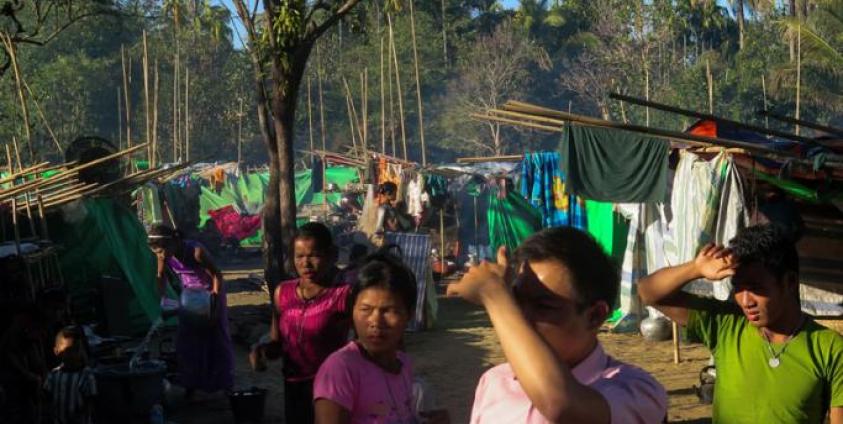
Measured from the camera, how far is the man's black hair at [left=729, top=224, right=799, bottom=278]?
11.3 ft

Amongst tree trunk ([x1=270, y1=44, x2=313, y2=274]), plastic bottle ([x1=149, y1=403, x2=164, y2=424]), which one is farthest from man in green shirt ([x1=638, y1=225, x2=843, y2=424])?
tree trunk ([x1=270, y1=44, x2=313, y2=274])

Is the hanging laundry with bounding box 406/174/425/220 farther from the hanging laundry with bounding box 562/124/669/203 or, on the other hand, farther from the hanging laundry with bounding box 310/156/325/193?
the hanging laundry with bounding box 310/156/325/193

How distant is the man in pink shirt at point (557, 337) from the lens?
2314mm

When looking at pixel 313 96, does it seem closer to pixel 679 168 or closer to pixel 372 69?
pixel 372 69

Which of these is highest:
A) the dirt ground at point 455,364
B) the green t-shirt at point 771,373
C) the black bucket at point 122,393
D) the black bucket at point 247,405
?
the green t-shirt at point 771,373

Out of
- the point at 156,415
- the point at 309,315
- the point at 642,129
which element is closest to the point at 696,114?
Result: the point at 642,129

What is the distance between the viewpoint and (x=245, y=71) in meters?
51.1

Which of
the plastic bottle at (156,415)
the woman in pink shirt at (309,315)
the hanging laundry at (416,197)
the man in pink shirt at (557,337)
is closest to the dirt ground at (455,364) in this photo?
the plastic bottle at (156,415)

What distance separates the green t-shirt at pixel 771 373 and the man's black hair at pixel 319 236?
7.22 ft

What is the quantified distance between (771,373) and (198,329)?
718cm

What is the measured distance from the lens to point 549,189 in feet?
50.0

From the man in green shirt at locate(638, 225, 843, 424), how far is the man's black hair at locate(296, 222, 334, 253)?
2115 millimetres

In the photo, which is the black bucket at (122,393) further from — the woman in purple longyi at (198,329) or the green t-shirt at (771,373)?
the green t-shirt at (771,373)

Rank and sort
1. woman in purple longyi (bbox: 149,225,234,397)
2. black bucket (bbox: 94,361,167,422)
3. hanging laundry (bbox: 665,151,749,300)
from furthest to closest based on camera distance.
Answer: hanging laundry (bbox: 665,151,749,300) → woman in purple longyi (bbox: 149,225,234,397) → black bucket (bbox: 94,361,167,422)
